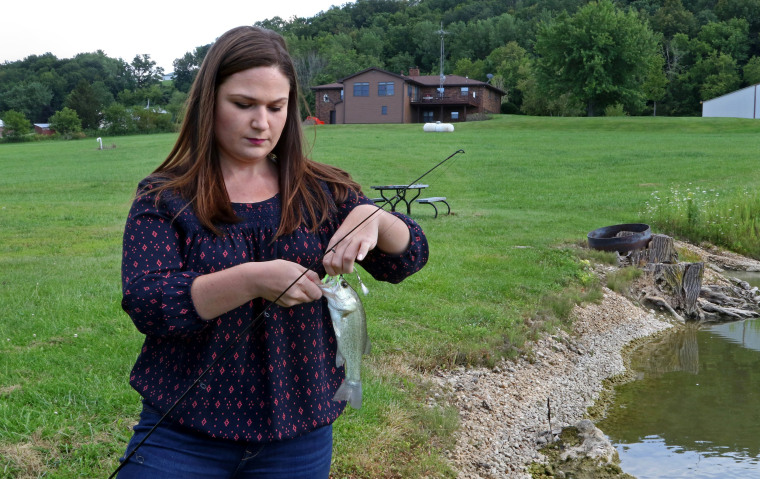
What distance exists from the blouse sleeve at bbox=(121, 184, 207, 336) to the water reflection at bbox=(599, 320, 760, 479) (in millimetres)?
5279


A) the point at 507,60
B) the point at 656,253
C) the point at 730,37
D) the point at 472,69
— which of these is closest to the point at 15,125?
the point at 472,69

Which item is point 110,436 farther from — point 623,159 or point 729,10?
point 729,10

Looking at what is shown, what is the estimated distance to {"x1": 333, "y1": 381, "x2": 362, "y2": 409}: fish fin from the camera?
213 centimetres

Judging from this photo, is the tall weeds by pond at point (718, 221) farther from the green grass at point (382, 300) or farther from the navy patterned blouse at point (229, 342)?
the navy patterned blouse at point (229, 342)

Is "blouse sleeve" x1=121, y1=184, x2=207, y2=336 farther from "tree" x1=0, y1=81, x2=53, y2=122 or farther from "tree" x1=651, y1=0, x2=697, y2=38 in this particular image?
"tree" x1=651, y1=0, x2=697, y2=38

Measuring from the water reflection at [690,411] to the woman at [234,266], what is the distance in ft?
16.0

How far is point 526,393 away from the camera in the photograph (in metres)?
7.02

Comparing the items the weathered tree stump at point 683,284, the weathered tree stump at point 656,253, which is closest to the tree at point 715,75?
the weathered tree stump at point 656,253

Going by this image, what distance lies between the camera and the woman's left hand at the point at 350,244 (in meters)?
1.94

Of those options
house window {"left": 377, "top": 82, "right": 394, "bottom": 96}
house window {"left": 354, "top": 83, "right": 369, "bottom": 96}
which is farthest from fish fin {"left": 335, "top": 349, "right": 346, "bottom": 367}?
house window {"left": 354, "top": 83, "right": 369, "bottom": 96}

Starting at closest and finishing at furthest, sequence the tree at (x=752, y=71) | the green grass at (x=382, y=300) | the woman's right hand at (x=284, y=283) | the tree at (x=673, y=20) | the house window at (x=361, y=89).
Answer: the woman's right hand at (x=284, y=283) → the green grass at (x=382, y=300) → the house window at (x=361, y=89) → the tree at (x=752, y=71) → the tree at (x=673, y=20)

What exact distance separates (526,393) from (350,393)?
5219mm

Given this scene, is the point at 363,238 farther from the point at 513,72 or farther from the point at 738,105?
the point at 513,72

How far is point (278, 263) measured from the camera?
71.3 inches
